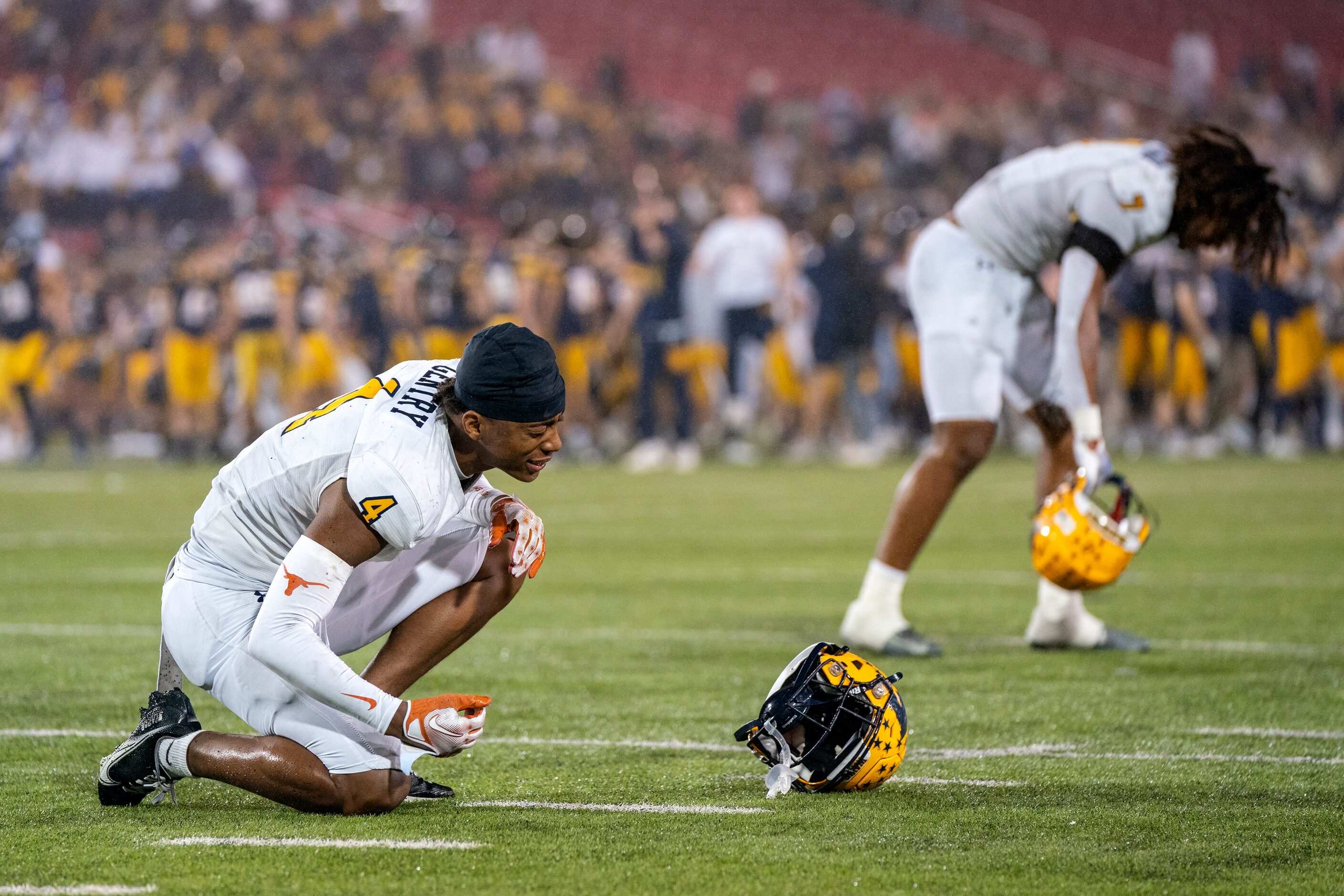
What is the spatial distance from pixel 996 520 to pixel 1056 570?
531 cm

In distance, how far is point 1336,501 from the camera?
11.1 m

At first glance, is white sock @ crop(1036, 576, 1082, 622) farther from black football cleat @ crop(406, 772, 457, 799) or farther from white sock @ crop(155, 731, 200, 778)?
white sock @ crop(155, 731, 200, 778)

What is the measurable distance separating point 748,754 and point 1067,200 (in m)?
2.48

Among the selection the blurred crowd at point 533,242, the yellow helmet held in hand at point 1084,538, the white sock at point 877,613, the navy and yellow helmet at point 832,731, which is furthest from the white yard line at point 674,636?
the blurred crowd at point 533,242

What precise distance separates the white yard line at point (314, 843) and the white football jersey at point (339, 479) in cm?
59

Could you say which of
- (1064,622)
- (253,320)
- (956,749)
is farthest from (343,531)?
(253,320)

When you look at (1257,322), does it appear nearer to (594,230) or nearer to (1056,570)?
(594,230)

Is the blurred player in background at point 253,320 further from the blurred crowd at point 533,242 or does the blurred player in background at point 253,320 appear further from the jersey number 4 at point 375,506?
the jersey number 4 at point 375,506

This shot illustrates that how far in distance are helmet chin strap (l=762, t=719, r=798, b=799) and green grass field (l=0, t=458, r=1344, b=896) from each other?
1.5 inches

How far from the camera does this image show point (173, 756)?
3.65 meters

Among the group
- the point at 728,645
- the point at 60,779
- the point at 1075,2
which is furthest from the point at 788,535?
the point at 1075,2

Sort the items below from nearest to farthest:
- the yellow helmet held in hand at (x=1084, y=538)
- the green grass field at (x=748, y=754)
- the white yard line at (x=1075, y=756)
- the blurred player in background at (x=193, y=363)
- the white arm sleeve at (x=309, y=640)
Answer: the green grass field at (x=748, y=754) < the white arm sleeve at (x=309, y=640) < the white yard line at (x=1075, y=756) < the yellow helmet held in hand at (x=1084, y=538) < the blurred player in background at (x=193, y=363)

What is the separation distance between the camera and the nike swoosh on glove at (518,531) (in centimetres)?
395

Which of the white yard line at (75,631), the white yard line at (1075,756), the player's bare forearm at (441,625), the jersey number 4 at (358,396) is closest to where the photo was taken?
the jersey number 4 at (358,396)
